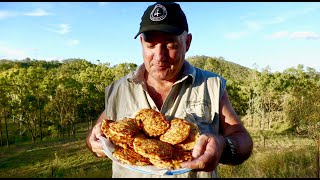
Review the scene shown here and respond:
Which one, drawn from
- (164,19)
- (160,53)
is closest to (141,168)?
(160,53)

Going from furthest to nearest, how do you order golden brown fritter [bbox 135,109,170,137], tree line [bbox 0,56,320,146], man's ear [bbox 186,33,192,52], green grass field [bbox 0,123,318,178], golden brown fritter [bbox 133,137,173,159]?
tree line [bbox 0,56,320,146], green grass field [bbox 0,123,318,178], man's ear [bbox 186,33,192,52], golden brown fritter [bbox 135,109,170,137], golden brown fritter [bbox 133,137,173,159]

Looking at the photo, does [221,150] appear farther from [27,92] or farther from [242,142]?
[27,92]

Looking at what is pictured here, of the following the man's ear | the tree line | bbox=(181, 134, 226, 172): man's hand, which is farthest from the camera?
the tree line

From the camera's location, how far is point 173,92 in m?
2.86

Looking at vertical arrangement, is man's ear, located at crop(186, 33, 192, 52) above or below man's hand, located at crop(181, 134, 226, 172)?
above

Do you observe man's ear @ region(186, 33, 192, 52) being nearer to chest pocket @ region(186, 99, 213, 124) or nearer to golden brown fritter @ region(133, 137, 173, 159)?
chest pocket @ region(186, 99, 213, 124)

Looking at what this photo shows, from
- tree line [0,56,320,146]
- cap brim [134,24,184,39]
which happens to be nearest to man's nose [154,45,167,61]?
cap brim [134,24,184,39]

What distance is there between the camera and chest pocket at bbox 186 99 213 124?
109 inches

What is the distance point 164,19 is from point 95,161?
69.2ft

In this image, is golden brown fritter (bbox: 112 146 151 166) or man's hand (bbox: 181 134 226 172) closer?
man's hand (bbox: 181 134 226 172)

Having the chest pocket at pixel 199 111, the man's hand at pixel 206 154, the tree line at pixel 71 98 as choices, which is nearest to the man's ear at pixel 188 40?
the chest pocket at pixel 199 111

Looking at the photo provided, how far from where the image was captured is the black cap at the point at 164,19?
2.59 metres

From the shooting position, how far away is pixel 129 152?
259 centimetres

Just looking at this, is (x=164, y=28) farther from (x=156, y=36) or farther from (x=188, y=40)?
(x=188, y=40)
